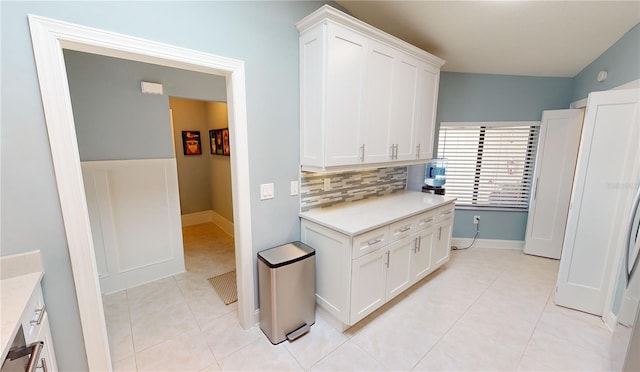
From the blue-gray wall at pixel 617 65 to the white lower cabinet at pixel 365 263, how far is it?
2.14 m

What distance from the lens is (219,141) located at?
421 cm

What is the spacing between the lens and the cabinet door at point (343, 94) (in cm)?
188

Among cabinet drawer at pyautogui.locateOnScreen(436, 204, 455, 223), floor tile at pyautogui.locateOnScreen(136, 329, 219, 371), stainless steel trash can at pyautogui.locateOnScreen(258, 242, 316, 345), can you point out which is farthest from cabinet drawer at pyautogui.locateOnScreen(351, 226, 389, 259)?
floor tile at pyautogui.locateOnScreen(136, 329, 219, 371)

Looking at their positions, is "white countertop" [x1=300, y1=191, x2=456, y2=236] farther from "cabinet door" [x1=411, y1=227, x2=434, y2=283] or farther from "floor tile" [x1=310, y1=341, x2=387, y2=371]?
"floor tile" [x1=310, y1=341, x2=387, y2=371]

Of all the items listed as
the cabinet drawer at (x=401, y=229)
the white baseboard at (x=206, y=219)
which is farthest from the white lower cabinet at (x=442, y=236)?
the white baseboard at (x=206, y=219)

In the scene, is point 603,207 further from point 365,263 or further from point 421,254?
point 365,263

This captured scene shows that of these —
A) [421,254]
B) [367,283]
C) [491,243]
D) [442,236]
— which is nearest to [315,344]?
[367,283]

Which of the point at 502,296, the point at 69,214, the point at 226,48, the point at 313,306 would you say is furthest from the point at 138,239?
the point at 502,296

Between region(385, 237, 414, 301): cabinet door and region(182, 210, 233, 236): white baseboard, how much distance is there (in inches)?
115

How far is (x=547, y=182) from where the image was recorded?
3.41m

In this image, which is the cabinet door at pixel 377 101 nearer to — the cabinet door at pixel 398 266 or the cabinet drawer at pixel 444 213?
the cabinet door at pixel 398 266

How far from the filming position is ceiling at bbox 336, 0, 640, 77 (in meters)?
2.15

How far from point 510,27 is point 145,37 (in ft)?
9.94

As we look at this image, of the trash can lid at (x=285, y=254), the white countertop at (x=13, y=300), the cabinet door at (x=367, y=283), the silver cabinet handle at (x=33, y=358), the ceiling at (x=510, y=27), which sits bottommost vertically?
the cabinet door at (x=367, y=283)
